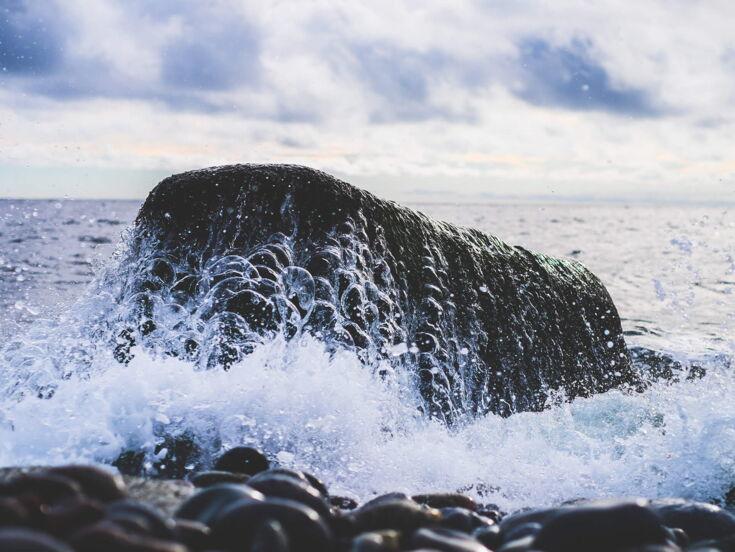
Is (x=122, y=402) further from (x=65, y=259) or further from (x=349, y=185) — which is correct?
(x=65, y=259)

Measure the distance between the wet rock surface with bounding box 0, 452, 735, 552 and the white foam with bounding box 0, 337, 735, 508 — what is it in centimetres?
135

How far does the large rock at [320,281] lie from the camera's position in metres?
5.24

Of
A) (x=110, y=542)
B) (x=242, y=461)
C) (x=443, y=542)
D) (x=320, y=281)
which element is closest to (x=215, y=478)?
(x=242, y=461)

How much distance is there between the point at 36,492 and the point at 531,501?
3050 millimetres

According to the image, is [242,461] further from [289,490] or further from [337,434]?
[289,490]

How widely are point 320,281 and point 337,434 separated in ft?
3.51

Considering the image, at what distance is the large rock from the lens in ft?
17.2

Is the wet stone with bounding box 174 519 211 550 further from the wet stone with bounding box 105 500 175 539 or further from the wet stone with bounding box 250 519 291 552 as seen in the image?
the wet stone with bounding box 250 519 291 552

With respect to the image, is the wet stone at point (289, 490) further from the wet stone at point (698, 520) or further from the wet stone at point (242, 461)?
the wet stone at point (698, 520)

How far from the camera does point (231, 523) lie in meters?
2.40

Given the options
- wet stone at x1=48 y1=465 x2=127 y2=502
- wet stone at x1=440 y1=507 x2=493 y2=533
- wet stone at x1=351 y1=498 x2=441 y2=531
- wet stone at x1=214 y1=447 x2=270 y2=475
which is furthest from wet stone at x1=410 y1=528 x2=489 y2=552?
wet stone at x1=214 y1=447 x2=270 y2=475

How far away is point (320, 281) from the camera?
5309mm

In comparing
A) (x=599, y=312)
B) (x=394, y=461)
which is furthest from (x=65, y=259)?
(x=394, y=461)

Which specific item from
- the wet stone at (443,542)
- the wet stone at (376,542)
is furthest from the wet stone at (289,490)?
the wet stone at (443,542)
